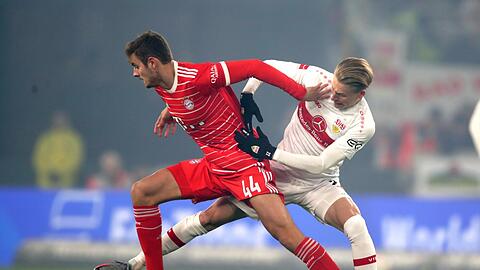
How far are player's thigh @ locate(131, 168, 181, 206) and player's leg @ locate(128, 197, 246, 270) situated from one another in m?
0.42

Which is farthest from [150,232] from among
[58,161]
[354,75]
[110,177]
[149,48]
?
[58,161]

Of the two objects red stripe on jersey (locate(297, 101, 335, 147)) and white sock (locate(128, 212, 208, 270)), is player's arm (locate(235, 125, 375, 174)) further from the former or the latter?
white sock (locate(128, 212, 208, 270))

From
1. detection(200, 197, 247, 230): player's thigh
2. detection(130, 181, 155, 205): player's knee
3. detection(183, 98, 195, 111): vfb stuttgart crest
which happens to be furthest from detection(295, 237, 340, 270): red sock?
detection(183, 98, 195, 111): vfb stuttgart crest

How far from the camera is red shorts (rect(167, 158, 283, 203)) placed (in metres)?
9.20

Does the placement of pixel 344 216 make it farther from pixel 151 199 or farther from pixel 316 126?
pixel 151 199

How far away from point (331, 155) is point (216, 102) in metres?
0.97

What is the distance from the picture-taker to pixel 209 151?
369 inches

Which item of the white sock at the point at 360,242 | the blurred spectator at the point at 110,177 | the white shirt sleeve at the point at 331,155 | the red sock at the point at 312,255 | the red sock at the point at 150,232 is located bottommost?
the red sock at the point at 312,255

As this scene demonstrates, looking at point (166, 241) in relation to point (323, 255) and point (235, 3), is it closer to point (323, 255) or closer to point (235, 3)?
point (323, 255)

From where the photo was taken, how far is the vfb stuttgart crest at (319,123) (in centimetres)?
948

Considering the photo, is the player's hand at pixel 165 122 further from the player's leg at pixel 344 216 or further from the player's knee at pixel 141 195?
the player's leg at pixel 344 216

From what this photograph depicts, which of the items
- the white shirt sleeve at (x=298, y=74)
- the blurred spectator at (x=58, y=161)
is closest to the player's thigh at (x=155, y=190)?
the white shirt sleeve at (x=298, y=74)

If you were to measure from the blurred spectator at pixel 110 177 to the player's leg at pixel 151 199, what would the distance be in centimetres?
910

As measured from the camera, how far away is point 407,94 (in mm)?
20203
